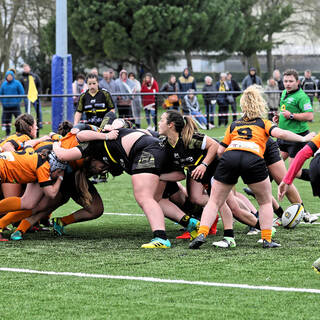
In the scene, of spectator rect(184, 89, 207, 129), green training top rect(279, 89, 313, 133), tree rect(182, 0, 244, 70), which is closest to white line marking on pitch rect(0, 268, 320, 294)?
green training top rect(279, 89, 313, 133)

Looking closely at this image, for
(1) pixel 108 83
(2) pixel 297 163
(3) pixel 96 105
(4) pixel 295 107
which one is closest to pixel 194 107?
(1) pixel 108 83

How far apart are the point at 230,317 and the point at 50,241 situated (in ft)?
12.7

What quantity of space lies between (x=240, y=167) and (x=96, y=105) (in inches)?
242

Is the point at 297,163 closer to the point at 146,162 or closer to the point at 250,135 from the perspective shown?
Result: the point at 250,135

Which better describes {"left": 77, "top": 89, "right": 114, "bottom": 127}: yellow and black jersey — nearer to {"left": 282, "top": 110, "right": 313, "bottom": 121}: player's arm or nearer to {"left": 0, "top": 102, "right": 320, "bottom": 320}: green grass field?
{"left": 282, "top": 110, "right": 313, "bottom": 121}: player's arm

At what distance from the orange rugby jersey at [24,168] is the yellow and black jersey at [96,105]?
15.6ft

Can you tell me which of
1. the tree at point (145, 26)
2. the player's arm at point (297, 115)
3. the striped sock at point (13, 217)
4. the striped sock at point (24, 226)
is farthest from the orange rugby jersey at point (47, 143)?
the tree at point (145, 26)

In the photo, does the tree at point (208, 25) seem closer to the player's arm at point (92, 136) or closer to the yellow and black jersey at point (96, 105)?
the yellow and black jersey at point (96, 105)

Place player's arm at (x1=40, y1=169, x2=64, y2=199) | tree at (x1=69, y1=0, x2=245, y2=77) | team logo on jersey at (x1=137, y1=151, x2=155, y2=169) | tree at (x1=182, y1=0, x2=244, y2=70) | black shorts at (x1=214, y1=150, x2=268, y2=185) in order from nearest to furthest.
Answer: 1. black shorts at (x1=214, y1=150, x2=268, y2=185)
2. team logo on jersey at (x1=137, y1=151, x2=155, y2=169)
3. player's arm at (x1=40, y1=169, x2=64, y2=199)
4. tree at (x1=69, y1=0, x2=245, y2=77)
5. tree at (x1=182, y1=0, x2=244, y2=70)

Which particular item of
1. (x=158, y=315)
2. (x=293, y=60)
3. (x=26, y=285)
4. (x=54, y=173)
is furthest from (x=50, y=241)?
(x=293, y=60)

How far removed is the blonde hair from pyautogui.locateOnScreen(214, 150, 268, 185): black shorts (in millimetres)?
426

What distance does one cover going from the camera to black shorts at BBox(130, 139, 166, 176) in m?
7.97

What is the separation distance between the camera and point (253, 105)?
746cm

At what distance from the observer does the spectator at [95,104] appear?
1300cm
